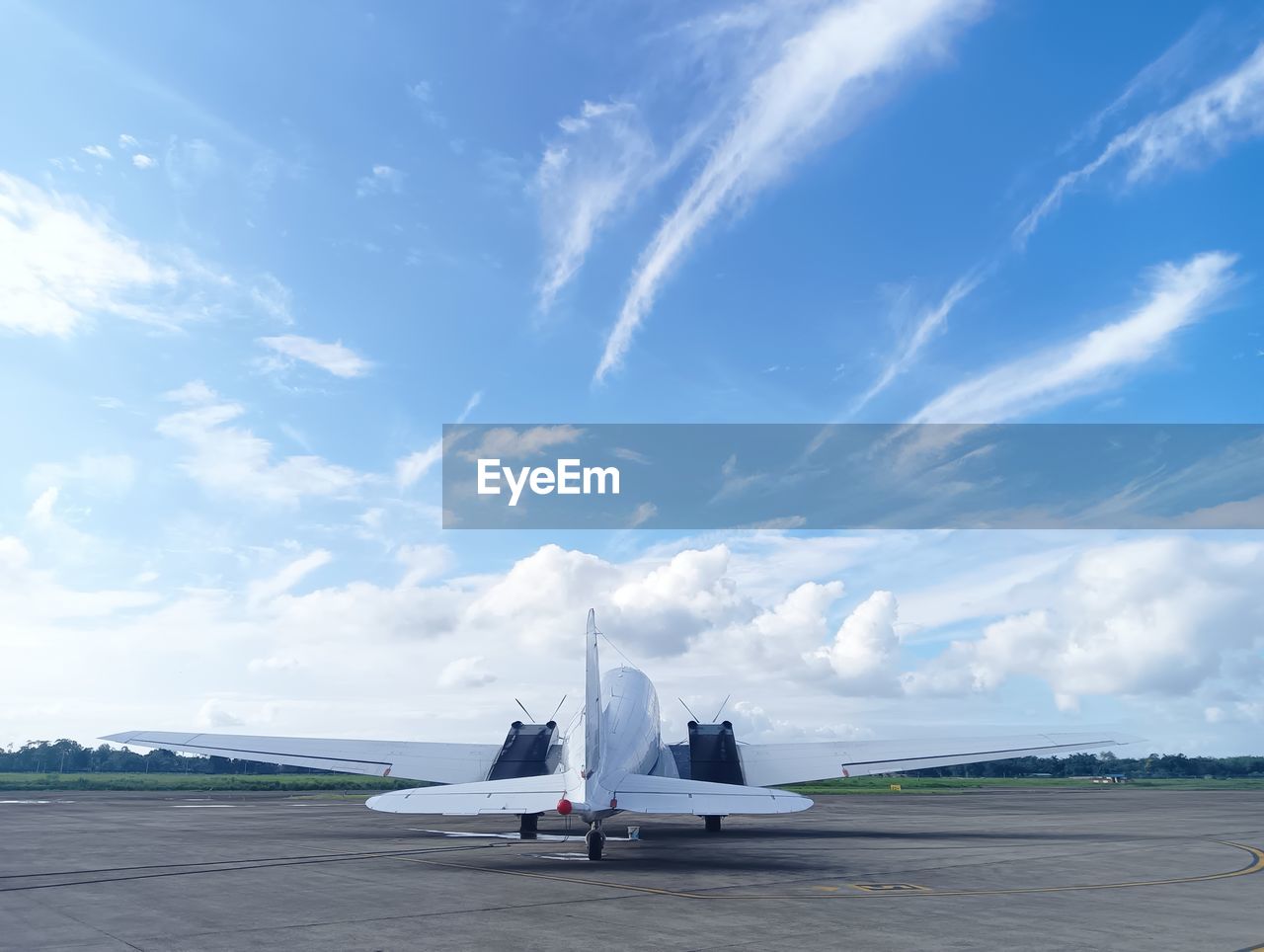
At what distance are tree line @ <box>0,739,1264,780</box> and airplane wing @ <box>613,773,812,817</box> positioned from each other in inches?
4899

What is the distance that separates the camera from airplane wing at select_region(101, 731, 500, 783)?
2923cm

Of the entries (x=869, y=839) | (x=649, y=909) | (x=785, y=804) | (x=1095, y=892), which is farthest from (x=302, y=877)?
(x=869, y=839)

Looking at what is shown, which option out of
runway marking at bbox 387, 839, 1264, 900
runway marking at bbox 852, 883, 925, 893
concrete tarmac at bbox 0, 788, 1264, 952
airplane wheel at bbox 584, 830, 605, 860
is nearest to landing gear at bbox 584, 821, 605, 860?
airplane wheel at bbox 584, 830, 605, 860

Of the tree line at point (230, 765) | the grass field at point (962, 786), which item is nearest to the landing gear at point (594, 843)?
the grass field at point (962, 786)

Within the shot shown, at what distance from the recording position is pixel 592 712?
20688mm

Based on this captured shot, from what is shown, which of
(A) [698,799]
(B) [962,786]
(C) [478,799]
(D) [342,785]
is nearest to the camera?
(C) [478,799]

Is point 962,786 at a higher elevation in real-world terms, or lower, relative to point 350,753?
lower

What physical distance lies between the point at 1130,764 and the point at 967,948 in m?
193

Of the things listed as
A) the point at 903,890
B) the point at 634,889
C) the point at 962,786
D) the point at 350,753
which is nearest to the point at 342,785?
the point at 962,786

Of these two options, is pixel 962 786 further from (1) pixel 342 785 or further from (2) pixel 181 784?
(2) pixel 181 784

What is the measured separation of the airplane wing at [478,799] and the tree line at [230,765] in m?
126

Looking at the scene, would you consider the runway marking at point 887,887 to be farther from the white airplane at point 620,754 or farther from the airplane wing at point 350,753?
the airplane wing at point 350,753

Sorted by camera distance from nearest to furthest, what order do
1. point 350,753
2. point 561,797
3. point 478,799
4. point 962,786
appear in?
point 478,799 < point 561,797 < point 350,753 < point 962,786

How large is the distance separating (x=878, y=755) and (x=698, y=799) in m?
15.0
